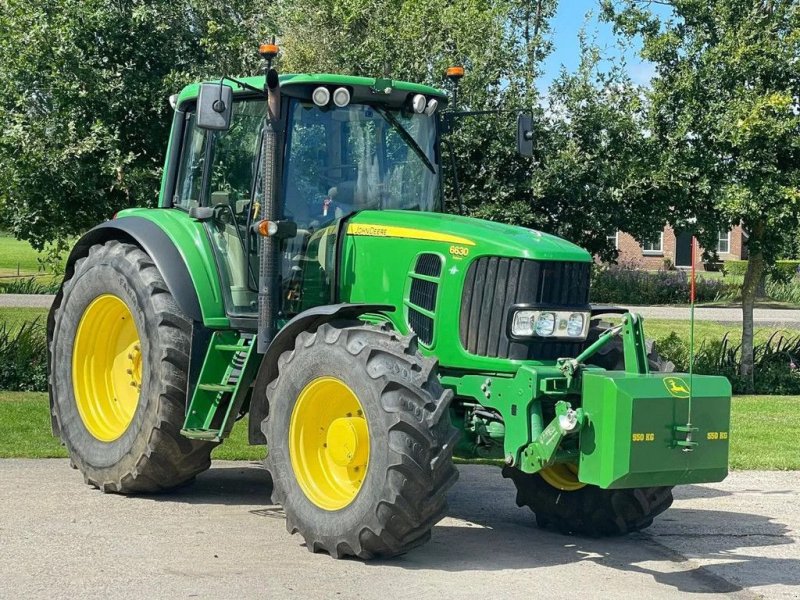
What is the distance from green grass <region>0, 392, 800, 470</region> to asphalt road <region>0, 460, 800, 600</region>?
123 cm

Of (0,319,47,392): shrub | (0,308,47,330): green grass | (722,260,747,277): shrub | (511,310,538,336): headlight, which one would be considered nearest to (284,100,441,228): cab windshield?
(511,310,538,336): headlight

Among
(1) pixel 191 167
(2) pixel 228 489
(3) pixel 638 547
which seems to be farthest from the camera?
(2) pixel 228 489

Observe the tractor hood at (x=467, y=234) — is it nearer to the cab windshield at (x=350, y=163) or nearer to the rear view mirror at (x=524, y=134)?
the cab windshield at (x=350, y=163)

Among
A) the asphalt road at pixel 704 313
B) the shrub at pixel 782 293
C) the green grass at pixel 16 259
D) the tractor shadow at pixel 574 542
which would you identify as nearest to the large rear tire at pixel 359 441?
the tractor shadow at pixel 574 542

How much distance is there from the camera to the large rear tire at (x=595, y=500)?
782 cm

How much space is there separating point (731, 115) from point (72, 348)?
30.7 feet

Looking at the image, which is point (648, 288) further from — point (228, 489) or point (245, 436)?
point (228, 489)

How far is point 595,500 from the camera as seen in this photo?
7.93 metres

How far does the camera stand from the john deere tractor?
22.2 feet

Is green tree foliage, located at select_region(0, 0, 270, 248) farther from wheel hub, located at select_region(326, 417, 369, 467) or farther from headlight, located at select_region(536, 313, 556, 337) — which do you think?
headlight, located at select_region(536, 313, 556, 337)

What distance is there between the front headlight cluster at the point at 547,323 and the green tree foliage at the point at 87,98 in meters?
7.35

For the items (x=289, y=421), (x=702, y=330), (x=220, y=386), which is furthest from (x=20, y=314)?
(x=289, y=421)

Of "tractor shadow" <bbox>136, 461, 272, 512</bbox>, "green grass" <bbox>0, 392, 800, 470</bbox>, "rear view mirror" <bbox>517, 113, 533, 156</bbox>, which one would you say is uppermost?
"rear view mirror" <bbox>517, 113, 533, 156</bbox>

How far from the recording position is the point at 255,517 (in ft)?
26.8
